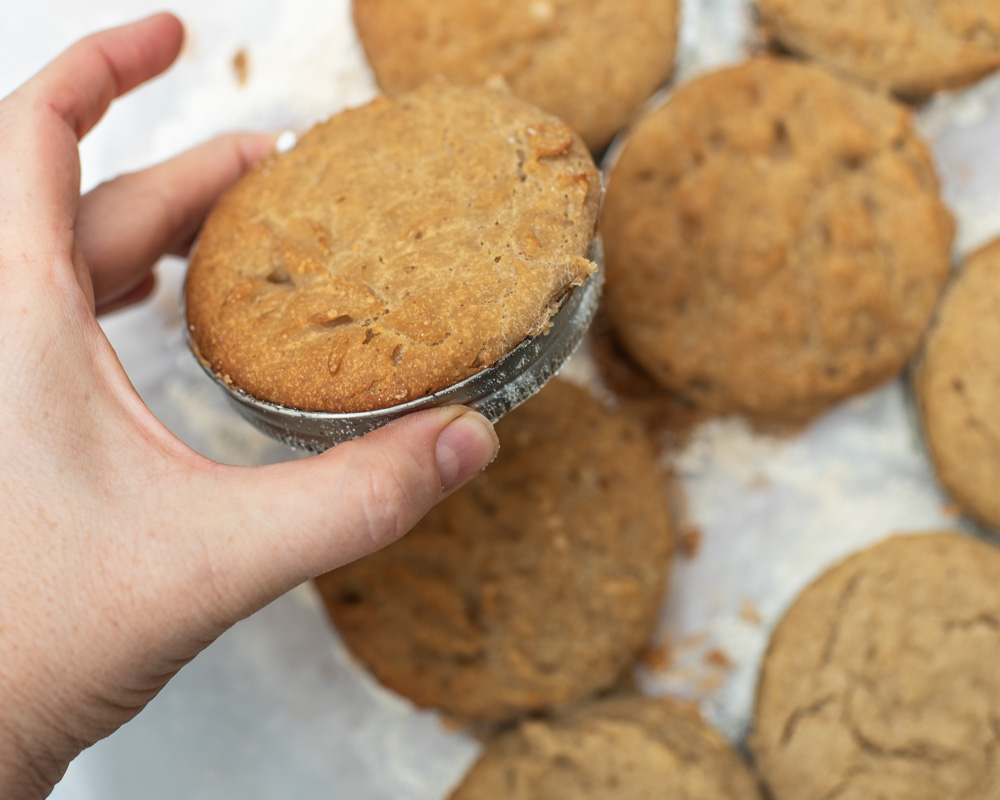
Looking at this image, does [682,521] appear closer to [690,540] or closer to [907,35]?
[690,540]

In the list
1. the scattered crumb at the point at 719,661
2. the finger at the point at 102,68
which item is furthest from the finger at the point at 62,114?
the scattered crumb at the point at 719,661

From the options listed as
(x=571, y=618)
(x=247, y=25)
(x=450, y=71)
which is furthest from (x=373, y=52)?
(x=571, y=618)

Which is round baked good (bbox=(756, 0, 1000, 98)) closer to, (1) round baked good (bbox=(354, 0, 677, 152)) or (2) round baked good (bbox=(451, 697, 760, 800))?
(1) round baked good (bbox=(354, 0, 677, 152))

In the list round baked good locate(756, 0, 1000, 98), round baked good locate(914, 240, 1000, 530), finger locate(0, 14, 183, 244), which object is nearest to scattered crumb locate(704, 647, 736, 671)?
round baked good locate(914, 240, 1000, 530)

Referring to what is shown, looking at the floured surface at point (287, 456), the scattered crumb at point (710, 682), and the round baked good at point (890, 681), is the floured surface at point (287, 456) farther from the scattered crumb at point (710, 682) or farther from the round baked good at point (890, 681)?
the round baked good at point (890, 681)

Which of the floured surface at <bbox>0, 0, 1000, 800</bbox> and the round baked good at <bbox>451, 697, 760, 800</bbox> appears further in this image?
the floured surface at <bbox>0, 0, 1000, 800</bbox>

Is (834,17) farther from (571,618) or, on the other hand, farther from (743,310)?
(571,618)

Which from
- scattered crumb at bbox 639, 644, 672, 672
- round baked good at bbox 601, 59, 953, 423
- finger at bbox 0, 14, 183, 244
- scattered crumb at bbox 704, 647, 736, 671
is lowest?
scattered crumb at bbox 704, 647, 736, 671

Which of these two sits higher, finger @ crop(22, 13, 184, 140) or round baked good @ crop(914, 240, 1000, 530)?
finger @ crop(22, 13, 184, 140)
